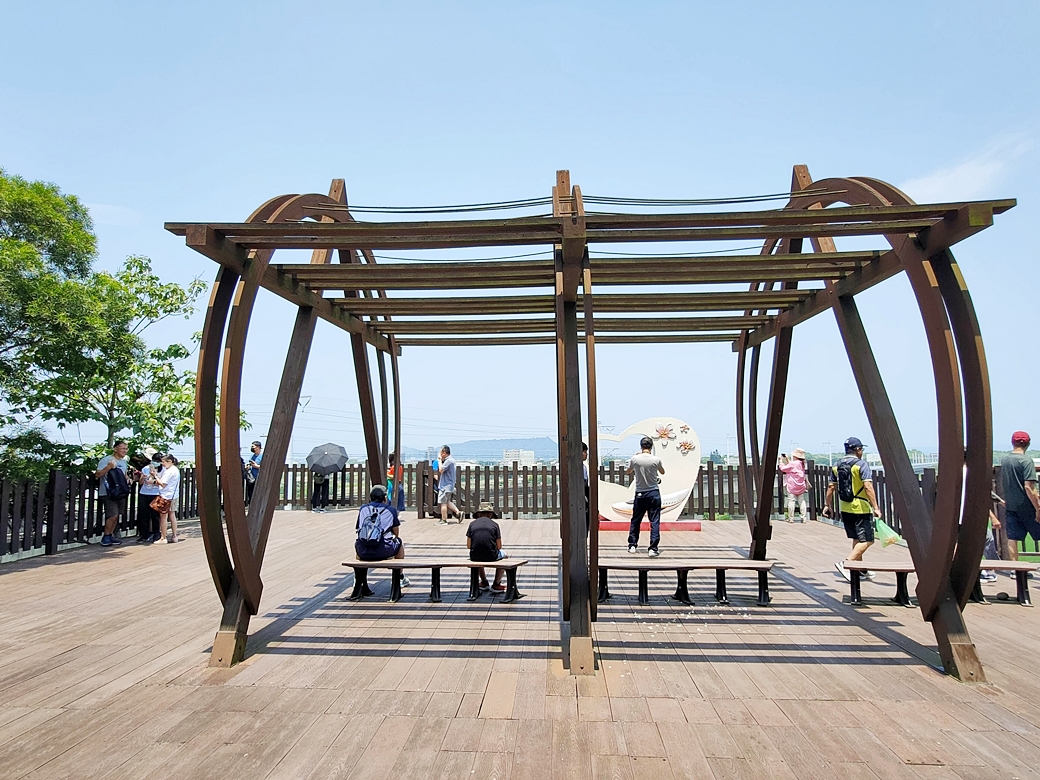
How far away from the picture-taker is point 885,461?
17.7ft

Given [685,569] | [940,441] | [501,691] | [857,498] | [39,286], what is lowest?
[501,691]

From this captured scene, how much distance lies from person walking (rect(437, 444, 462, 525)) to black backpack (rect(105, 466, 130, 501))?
5599 mm

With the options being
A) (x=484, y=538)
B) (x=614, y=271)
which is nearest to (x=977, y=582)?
(x=614, y=271)

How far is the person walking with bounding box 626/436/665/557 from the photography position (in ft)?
28.2

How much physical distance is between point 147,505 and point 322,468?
15.4 feet

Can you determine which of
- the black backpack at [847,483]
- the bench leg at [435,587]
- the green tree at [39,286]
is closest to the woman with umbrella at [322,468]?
the green tree at [39,286]

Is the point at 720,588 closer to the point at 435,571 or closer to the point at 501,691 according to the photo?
the point at 435,571

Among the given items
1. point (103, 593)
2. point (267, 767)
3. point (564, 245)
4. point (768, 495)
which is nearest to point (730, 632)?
point (768, 495)

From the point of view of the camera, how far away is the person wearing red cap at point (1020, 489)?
7.16 meters

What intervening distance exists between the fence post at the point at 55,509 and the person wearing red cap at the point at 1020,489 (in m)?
12.4

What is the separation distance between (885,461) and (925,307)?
52.8 inches

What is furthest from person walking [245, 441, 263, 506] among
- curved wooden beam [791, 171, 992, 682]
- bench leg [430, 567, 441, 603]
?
curved wooden beam [791, 171, 992, 682]

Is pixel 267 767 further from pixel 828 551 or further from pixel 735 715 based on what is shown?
pixel 828 551

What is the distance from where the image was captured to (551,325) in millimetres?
8570
